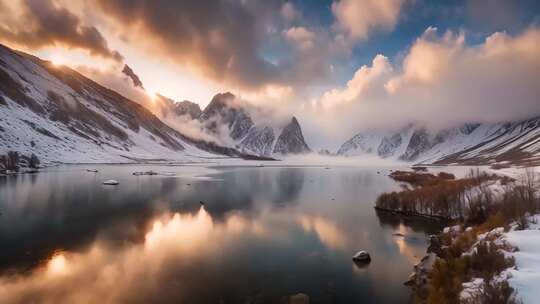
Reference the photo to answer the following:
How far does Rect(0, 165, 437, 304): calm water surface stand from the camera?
1936 centimetres

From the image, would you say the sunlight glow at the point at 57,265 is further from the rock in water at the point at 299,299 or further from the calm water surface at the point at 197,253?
the rock in water at the point at 299,299

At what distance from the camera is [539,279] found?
11969mm

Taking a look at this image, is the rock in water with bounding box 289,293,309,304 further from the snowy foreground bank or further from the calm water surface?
the snowy foreground bank

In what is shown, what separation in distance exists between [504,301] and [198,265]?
65.1 ft

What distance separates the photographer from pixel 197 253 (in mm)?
27156

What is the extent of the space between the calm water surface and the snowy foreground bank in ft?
21.6

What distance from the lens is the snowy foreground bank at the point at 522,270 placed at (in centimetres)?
1133

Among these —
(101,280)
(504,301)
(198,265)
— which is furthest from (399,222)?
(101,280)

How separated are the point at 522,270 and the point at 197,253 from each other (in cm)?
2283

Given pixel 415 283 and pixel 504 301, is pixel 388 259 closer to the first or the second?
pixel 415 283

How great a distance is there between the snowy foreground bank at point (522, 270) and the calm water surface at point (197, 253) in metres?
6.60

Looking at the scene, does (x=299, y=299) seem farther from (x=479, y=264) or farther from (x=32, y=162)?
(x=32, y=162)

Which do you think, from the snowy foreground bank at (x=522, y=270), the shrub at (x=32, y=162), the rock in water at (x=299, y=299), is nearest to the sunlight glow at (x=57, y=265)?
the rock in water at (x=299, y=299)

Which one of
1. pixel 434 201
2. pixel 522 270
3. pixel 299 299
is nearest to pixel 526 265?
pixel 522 270
